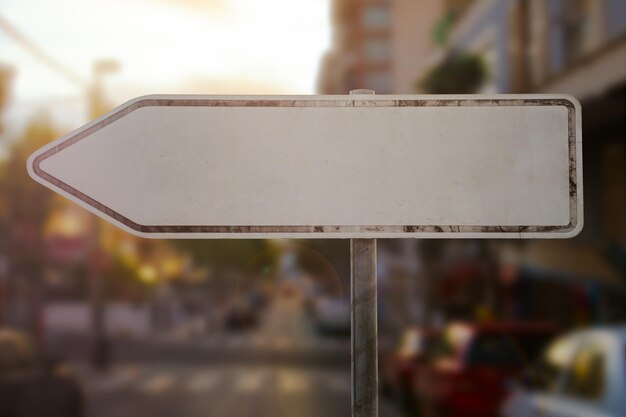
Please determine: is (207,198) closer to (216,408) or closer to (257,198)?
(257,198)

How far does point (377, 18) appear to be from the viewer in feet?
271

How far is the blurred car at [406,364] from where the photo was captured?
47.6 feet

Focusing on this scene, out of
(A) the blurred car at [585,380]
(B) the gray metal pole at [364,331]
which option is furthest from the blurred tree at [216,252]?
(B) the gray metal pole at [364,331]

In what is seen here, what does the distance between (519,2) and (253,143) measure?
2388 cm

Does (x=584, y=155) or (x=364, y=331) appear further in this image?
(x=584, y=155)

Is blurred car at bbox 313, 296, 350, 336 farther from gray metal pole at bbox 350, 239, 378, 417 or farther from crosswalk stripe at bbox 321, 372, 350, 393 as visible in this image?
gray metal pole at bbox 350, 239, 378, 417

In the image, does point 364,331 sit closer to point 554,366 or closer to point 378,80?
point 554,366

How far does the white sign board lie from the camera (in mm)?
2264

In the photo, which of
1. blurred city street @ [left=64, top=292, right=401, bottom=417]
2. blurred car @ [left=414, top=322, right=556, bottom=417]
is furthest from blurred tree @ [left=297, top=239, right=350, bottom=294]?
blurred car @ [left=414, top=322, right=556, bottom=417]

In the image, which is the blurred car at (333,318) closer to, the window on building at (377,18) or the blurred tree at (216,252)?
the blurred tree at (216,252)

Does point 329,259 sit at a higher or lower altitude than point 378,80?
lower

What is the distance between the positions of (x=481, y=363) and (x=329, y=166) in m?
8.67

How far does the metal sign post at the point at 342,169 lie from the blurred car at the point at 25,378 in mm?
8613

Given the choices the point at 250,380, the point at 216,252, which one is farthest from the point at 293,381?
the point at 216,252
